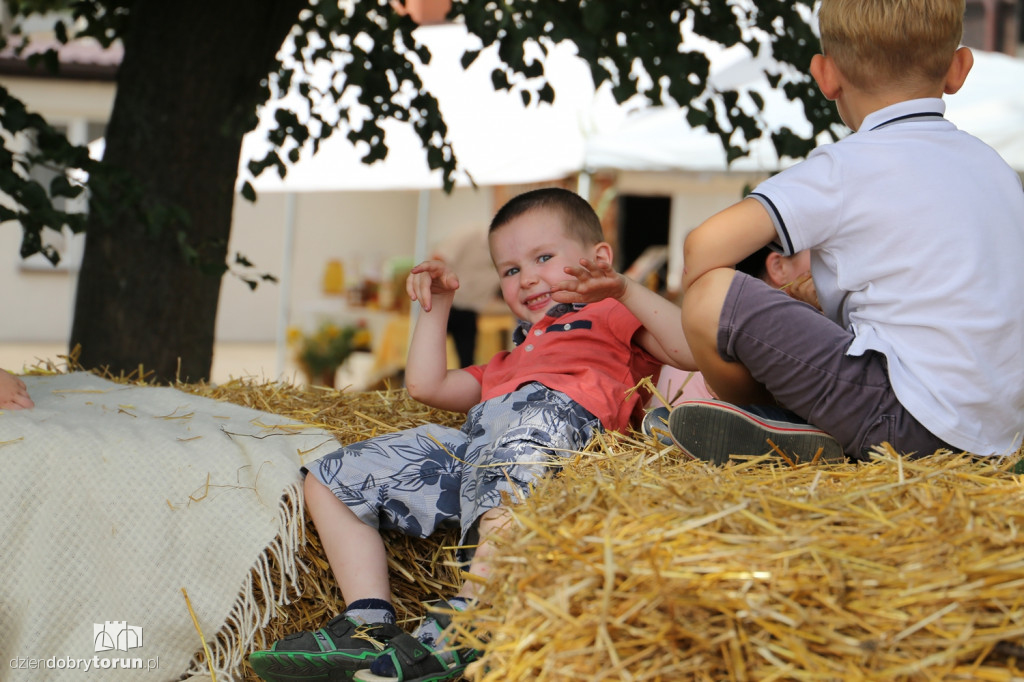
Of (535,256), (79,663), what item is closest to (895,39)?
(535,256)

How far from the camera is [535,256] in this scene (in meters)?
2.63

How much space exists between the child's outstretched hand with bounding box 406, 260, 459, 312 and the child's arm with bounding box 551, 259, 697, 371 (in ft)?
1.42

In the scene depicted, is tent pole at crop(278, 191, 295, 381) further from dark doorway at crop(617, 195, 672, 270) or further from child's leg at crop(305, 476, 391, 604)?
child's leg at crop(305, 476, 391, 604)

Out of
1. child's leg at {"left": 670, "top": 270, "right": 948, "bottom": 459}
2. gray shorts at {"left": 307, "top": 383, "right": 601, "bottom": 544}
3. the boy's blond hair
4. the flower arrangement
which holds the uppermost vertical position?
the boy's blond hair

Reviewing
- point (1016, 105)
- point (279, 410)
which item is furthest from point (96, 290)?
point (1016, 105)

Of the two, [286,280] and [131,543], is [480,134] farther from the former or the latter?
[131,543]

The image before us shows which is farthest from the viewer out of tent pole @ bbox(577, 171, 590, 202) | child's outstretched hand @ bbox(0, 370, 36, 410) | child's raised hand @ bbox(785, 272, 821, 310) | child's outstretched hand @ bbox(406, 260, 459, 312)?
tent pole @ bbox(577, 171, 590, 202)

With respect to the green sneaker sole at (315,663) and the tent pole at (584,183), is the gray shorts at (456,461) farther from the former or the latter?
the tent pole at (584,183)

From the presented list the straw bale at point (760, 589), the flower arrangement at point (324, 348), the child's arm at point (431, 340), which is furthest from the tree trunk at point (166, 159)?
the flower arrangement at point (324, 348)

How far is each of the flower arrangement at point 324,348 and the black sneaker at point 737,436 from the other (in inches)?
283

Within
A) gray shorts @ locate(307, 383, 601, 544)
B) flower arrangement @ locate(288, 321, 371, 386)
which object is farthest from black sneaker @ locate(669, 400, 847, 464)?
flower arrangement @ locate(288, 321, 371, 386)

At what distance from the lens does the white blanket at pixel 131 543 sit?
6.85 feet

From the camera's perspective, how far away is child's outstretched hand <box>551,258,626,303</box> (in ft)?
6.92

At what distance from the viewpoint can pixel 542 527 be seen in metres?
1.49
